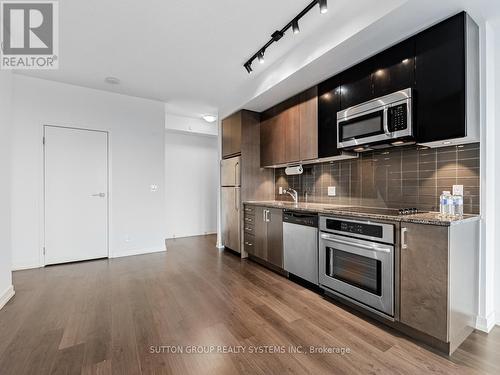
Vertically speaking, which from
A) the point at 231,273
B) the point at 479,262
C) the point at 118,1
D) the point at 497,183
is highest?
the point at 118,1

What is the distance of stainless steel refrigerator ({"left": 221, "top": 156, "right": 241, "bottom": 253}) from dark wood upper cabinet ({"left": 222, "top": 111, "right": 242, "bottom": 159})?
0.15 m

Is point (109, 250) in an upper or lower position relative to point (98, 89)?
lower

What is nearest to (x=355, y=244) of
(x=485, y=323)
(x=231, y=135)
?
(x=485, y=323)

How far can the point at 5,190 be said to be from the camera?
Result: 250 centimetres

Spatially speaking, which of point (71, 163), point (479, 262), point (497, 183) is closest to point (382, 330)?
point (479, 262)

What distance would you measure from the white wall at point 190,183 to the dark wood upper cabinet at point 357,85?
376cm

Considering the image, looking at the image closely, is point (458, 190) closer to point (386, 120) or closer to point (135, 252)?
point (386, 120)

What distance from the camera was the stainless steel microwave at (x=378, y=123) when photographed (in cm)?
205

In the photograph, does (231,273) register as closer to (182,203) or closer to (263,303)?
(263,303)

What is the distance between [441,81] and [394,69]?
1.42ft

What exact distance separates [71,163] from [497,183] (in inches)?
206

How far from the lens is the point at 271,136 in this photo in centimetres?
390

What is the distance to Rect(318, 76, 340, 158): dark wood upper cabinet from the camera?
2.76 meters

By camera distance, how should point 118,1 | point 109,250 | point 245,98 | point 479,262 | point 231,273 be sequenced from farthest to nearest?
point 109,250, point 245,98, point 231,273, point 118,1, point 479,262
